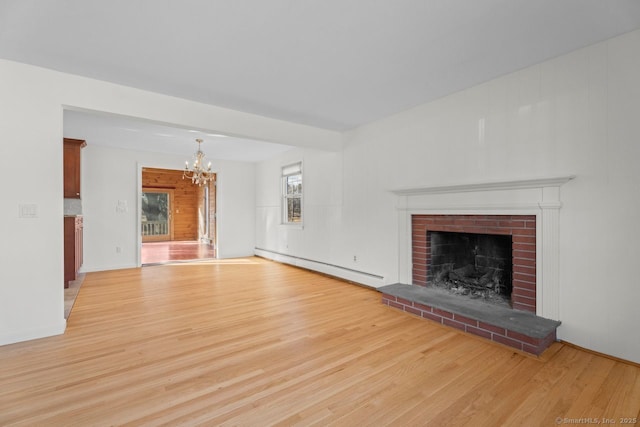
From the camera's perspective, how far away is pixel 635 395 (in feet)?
5.87

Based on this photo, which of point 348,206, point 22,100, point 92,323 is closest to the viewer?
point 22,100

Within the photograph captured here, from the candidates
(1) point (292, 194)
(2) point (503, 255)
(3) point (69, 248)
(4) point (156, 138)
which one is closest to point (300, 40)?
(2) point (503, 255)

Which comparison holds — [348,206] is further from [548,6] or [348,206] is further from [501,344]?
[548,6]

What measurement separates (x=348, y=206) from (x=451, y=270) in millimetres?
1715

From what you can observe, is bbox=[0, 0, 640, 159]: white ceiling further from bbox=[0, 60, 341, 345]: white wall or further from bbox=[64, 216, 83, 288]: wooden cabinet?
bbox=[64, 216, 83, 288]: wooden cabinet

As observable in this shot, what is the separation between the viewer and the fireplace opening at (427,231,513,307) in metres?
3.27

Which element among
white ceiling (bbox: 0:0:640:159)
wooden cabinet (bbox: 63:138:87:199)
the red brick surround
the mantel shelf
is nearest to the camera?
white ceiling (bbox: 0:0:640:159)

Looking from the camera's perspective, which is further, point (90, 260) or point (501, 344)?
point (90, 260)

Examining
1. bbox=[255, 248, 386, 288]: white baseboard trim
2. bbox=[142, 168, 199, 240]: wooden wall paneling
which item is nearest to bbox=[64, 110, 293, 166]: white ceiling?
bbox=[255, 248, 386, 288]: white baseboard trim

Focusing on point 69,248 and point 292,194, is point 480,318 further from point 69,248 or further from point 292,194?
point 69,248

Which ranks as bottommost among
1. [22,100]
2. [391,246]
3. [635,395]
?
[635,395]

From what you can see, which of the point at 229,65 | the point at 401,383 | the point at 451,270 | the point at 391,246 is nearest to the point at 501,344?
the point at 401,383

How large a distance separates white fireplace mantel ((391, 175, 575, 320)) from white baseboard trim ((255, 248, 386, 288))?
1.32m

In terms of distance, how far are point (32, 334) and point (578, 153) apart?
4.76 metres
